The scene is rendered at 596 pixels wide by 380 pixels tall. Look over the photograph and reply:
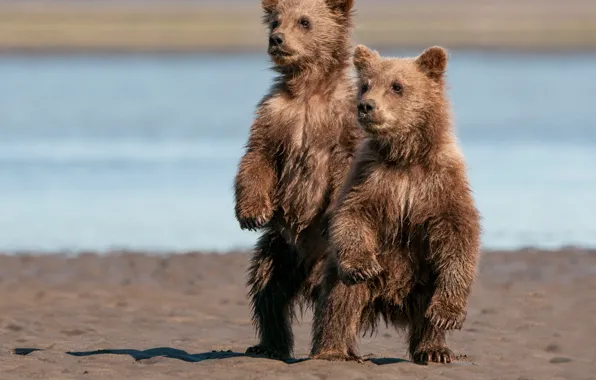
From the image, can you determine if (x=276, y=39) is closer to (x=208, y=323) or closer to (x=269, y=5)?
(x=269, y=5)

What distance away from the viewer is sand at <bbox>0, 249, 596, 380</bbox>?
285 inches

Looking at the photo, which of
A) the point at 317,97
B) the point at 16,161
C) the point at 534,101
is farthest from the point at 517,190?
the point at 534,101

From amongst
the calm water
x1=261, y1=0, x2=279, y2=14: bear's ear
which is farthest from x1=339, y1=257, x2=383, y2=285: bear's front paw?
the calm water

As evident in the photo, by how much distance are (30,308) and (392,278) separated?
387cm

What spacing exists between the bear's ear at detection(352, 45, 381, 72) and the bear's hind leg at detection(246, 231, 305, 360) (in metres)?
1.15

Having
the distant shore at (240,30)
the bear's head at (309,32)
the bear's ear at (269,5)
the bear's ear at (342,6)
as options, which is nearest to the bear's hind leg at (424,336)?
the bear's head at (309,32)

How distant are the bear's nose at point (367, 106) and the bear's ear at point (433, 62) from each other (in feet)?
1.45

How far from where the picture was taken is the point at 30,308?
10.1m

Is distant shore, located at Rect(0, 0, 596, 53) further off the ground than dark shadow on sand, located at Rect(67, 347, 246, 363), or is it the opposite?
distant shore, located at Rect(0, 0, 596, 53)

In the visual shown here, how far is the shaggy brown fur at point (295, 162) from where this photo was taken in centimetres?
764

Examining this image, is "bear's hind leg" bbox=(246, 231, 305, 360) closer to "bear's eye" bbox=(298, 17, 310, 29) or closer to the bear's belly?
the bear's belly

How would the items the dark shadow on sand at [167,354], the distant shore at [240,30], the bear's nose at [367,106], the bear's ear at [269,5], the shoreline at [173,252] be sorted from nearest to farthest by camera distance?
the bear's nose at [367,106] → the dark shadow on sand at [167,354] → the bear's ear at [269,5] → the shoreline at [173,252] → the distant shore at [240,30]

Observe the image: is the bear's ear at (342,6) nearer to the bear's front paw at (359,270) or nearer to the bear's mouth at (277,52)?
the bear's mouth at (277,52)

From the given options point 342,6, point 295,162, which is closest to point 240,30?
point 342,6
